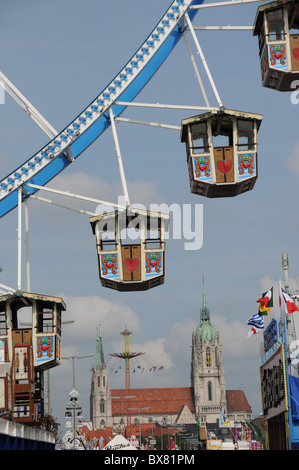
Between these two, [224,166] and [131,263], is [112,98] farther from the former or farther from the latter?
[131,263]

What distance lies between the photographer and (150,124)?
22.0m

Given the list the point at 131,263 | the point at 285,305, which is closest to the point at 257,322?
the point at 285,305

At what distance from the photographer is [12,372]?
27984 millimetres

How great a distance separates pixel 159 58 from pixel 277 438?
2990cm

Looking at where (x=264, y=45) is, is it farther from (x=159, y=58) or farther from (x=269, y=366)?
(x=269, y=366)

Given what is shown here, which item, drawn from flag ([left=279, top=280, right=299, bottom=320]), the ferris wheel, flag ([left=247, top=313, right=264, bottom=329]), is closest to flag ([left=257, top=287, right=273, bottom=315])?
flag ([left=247, top=313, right=264, bottom=329])

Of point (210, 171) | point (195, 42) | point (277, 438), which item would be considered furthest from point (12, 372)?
point (277, 438)

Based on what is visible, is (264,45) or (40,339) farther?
(40,339)

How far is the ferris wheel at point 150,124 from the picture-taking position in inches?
864

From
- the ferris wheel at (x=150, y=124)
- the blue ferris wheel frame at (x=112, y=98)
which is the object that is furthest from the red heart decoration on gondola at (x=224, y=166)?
the blue ferris wheel frame at (x=112, y=98)

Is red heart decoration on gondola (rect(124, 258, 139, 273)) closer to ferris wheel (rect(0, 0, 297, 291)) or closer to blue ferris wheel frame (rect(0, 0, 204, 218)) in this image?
ferris wheel (rect(0, 0, 297, 291))

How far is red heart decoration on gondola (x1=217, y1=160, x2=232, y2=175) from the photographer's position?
870 inches
